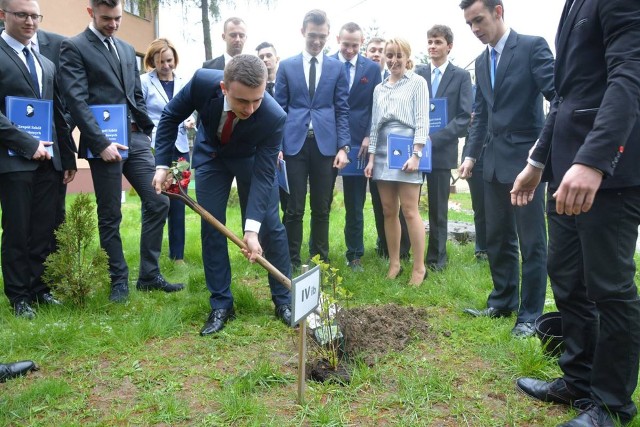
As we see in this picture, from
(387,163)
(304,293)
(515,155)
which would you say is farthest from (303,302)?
(387,163)

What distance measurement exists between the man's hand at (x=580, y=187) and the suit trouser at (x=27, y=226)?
3.73m

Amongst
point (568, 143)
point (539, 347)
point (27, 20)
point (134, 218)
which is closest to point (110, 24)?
point (27, 20)

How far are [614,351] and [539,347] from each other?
0.93 metres

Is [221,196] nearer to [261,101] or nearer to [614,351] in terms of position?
[261,101]

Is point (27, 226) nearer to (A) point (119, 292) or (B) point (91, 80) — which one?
(A) point (119, 292)

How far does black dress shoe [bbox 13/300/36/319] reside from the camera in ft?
13.5

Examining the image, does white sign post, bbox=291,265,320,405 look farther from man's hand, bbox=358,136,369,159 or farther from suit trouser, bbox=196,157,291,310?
man's hand, bbox=358,136,369,159

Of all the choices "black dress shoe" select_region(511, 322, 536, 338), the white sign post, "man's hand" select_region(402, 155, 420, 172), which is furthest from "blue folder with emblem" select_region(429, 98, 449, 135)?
the white sign post

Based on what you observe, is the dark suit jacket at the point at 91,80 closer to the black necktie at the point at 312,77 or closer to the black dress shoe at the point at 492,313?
the black necktie at the point at 312,77

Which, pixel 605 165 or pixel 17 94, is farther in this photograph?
pixel 17 94

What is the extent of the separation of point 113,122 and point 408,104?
2.53 metres

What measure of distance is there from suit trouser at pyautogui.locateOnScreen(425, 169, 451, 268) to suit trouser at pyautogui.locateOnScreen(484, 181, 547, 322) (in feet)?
4.61

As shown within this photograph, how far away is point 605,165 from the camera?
7.19 ft

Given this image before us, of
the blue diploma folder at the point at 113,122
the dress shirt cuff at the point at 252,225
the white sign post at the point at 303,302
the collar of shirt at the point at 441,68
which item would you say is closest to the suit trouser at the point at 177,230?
the blue diploma folder at the point at 113,122
